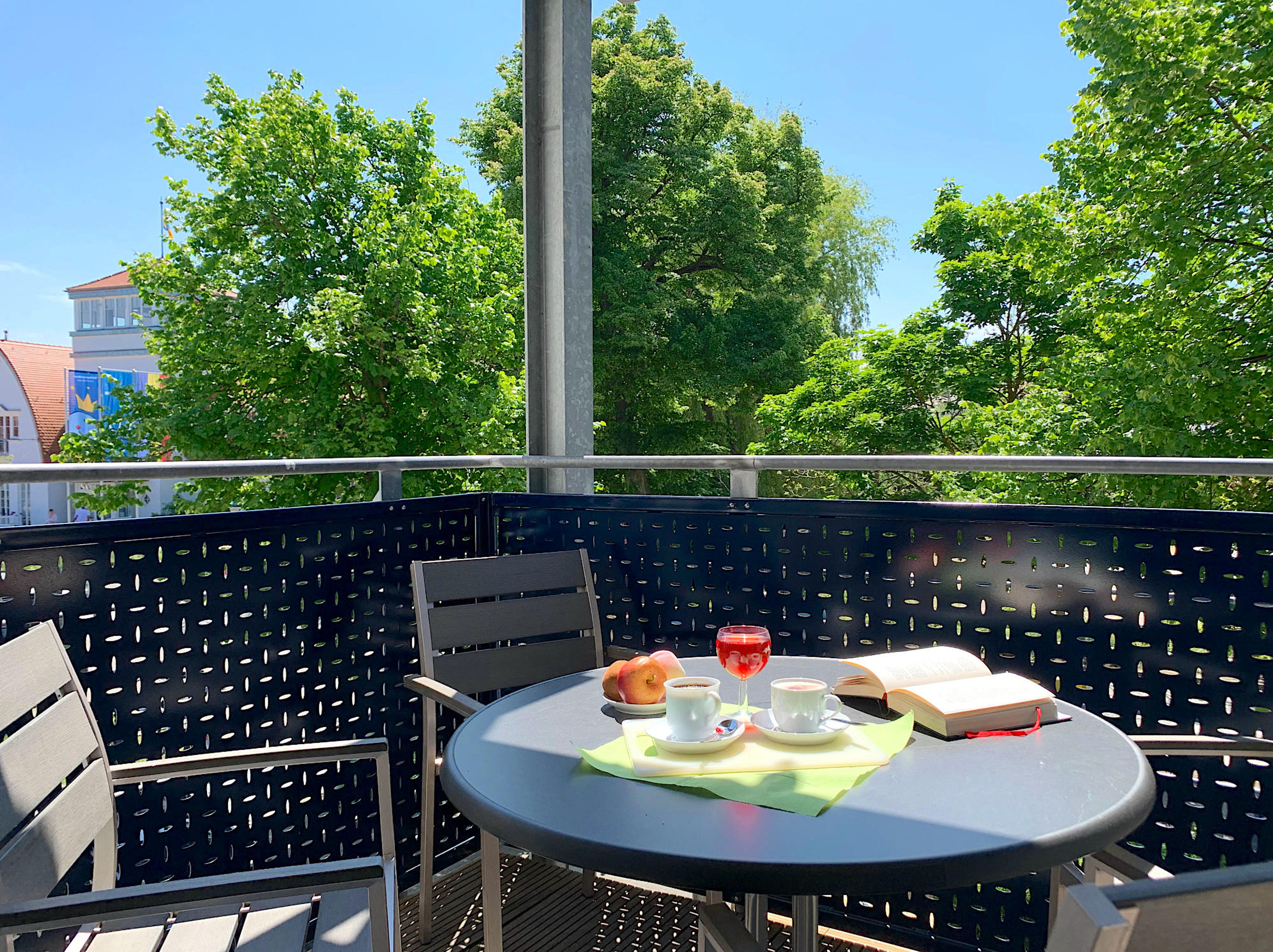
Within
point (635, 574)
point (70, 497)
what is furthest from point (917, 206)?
point (635, 574)

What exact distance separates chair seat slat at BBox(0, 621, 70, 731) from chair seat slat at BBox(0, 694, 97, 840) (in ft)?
0.08

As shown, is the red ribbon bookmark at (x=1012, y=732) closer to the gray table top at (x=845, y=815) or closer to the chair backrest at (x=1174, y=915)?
the gray table top at (x=845, y=815)

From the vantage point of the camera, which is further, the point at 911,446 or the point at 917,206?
the point at 917,206

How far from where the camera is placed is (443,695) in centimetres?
185

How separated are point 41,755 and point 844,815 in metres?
1.05

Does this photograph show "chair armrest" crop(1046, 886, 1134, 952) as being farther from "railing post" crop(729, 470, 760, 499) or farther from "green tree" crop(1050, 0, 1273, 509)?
"green tree" crop(1050, 0, 1273, 509)

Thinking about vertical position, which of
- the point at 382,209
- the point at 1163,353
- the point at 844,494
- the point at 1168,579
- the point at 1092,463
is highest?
the point at 382,209

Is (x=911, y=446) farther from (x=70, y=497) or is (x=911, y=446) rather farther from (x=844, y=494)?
(x=70, y=497)

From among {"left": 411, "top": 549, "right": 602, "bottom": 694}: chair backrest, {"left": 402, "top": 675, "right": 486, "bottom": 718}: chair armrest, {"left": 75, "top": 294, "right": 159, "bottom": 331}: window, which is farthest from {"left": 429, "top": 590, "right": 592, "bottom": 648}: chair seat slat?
{"left": 75, "top": 294, "right": 159, "bottom": 331}: window

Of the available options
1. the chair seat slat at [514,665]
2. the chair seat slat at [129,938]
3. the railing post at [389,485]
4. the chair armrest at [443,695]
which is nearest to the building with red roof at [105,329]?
the railing post at [389,485]

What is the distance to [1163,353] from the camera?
12.3m

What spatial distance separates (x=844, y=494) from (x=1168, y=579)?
17986 millimetres

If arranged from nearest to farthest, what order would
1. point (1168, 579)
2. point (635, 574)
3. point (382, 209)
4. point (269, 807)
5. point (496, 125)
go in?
point (1168, 579) < point (269, 807) < point (635, 574) < point (382, 209) < point (496, 125)

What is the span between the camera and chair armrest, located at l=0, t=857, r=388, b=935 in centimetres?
94
